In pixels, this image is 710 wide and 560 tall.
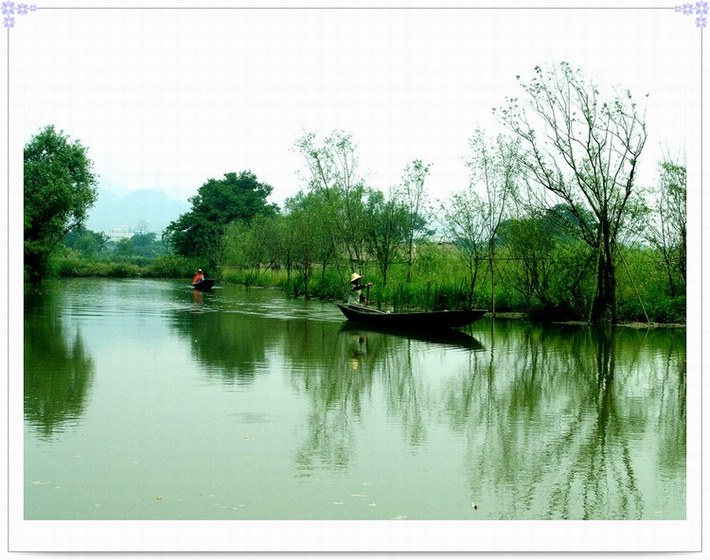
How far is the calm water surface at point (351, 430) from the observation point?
20.3ft

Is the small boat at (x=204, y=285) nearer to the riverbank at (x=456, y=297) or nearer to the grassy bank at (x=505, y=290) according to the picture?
the riverbank at (x=456, y=297)

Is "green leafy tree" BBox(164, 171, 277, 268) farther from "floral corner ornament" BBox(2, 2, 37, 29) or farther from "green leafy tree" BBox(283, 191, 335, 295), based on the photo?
"floral corner ornament" BBox(2, 2, 37, 29)

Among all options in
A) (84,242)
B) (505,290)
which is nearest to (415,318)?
(505,290)

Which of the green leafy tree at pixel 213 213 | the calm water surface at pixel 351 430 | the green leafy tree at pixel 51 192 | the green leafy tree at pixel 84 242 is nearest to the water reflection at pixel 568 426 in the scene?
the calm water surface at pixel 351 430

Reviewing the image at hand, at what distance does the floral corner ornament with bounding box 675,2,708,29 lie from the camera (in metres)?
6.95

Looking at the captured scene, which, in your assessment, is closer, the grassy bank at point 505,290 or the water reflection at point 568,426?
the water reflection at point 568,426

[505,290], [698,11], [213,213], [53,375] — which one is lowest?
[53,375]

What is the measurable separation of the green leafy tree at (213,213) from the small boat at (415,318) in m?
44.2

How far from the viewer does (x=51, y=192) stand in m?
33.5

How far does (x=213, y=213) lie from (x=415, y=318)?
1946 inches

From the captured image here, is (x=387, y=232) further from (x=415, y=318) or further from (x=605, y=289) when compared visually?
(x=415, y=318)

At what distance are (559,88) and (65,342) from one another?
1227cm

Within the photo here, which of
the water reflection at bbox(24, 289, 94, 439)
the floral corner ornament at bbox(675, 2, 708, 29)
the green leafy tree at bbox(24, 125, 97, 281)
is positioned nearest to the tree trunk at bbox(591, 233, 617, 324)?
the water reflection at bbox(24, 289, 94, 439)

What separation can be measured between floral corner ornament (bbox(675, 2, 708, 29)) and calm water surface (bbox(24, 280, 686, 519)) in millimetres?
3668
